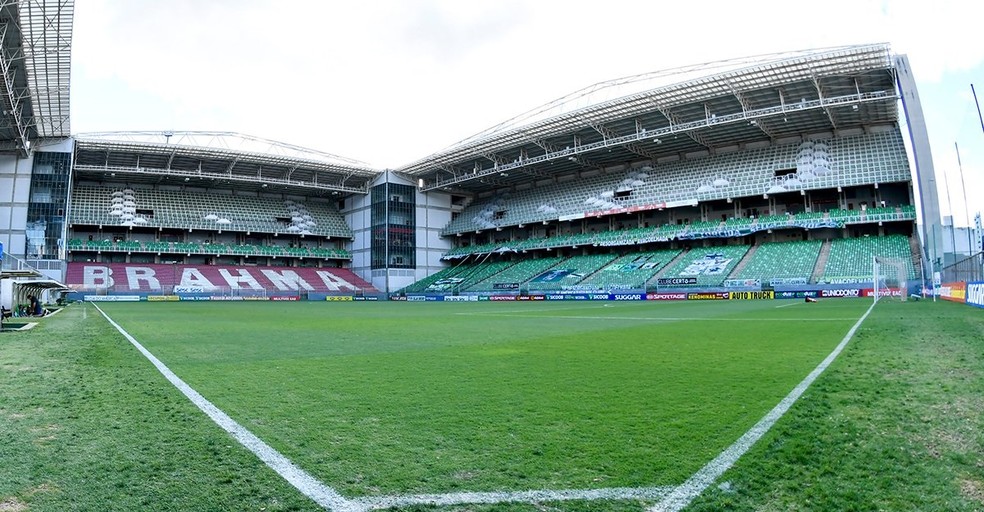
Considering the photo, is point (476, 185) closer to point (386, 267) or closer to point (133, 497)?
point (386, 267)

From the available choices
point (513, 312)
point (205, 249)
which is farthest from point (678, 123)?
point (205, 249)

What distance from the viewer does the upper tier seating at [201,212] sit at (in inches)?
2195

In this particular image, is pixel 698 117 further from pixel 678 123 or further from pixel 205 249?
pixel 205 249

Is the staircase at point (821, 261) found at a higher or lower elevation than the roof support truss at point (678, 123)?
lower

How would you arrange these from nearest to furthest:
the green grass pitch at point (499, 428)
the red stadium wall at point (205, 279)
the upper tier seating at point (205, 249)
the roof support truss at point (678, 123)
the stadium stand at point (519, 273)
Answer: the green grass pitch at point (499, 428) → the roof support truss at point (678, 123) → the red stadium wall at point (205, 279) → the stadium stand at point (519, 273) → the upper tier seating at point (205, 249)

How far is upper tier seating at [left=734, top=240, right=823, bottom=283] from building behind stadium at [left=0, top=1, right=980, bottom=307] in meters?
0.50

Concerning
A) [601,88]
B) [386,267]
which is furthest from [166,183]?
[601,88]

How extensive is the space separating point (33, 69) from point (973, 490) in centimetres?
4346

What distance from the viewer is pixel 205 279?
182 ft

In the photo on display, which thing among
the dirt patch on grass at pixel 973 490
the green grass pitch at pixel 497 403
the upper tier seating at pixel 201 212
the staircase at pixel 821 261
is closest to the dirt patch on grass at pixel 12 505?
the green grass pitch at pixel 497 403

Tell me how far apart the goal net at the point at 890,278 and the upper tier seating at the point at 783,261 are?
154 inches

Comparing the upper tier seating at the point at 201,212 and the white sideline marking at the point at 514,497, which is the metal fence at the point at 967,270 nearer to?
the white sideline marking at the point at 514,497

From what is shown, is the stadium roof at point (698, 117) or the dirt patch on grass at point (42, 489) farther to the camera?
the stadium roof at point (698, 117)

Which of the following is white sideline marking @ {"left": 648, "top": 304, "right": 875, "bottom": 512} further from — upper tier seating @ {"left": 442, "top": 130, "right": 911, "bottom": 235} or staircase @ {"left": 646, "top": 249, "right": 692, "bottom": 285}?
upper tier seating @ {"left": 442, "top": 130, "right": 911, "bottom": 235}
